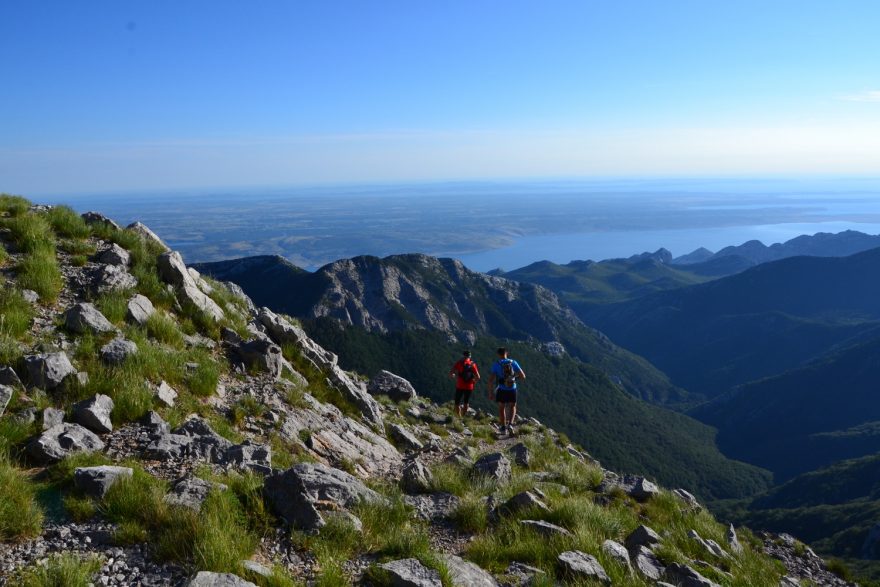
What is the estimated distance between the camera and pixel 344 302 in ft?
608

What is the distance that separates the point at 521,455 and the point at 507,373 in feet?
14.5

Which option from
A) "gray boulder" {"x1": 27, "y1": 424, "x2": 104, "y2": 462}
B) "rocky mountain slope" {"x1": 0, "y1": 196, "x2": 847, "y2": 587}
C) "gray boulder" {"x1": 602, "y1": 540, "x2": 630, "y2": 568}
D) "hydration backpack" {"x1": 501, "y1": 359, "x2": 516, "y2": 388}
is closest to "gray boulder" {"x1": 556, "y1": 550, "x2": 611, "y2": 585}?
"rocky mountain slope" {"x1": 0, "y1": 196, "x2": 847, "y2": 587}

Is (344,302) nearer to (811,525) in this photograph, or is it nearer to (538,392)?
(538,392)

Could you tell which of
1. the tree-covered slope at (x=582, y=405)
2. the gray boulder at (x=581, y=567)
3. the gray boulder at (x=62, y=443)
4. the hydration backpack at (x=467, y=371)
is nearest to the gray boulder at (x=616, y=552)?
the gray boulder at (x=581, y=567)

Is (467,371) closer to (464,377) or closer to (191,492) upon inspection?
(464,377)

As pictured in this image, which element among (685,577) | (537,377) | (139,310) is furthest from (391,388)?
(537,377)

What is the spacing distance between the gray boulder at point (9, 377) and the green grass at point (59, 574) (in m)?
4.57

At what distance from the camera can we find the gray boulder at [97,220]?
1653cm

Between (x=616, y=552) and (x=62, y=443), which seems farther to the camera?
(x=616, y=552)

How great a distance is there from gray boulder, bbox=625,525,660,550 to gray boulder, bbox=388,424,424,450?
687 centimetres

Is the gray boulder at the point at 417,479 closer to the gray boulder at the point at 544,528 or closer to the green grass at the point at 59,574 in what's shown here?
the gray boulder at the point at 544,528

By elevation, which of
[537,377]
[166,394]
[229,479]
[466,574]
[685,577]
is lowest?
[537,377]

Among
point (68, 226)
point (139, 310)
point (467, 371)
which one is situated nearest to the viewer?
point (139, 310)

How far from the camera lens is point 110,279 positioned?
12.7m
